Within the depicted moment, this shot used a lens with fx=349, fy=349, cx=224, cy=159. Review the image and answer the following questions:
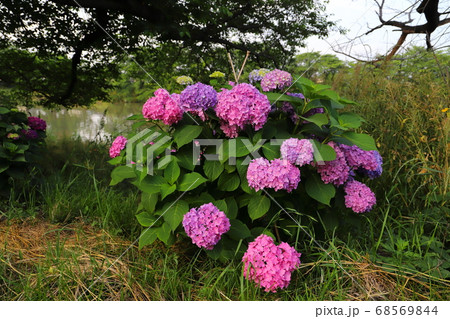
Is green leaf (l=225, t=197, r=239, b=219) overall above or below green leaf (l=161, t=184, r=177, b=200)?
below

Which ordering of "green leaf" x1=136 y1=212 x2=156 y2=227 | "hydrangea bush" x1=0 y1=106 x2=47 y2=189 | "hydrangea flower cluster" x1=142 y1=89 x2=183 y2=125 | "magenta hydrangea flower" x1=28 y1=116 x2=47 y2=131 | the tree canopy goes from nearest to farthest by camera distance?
"hydrangea flower cluster" x1=142 y1=89 x2=183 y2=125, "green leaf" x1=136 y1=212 x2=156 y2=227, "hydrangea bush" x1=0 y1=106 x2=47 y2=189, "magenta hydrangea flower" x1=28 y1=116 x2=47 y2=131, the tree canopy

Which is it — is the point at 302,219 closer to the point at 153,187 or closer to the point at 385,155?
the point at 153,187

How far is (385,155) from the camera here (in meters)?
3.66

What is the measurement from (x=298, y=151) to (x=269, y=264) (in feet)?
2.23

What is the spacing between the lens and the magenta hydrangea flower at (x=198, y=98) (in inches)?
86.1

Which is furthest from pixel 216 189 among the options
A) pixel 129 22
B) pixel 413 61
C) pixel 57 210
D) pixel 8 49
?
pixel 8 49

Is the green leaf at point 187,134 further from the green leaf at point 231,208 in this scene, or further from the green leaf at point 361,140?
the green leaf at point 361,140

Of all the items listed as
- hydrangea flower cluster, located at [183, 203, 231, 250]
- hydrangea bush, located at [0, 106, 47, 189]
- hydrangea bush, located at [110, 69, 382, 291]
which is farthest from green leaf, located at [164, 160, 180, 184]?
hydrangea bush, located at [0, 106, 47, 189]

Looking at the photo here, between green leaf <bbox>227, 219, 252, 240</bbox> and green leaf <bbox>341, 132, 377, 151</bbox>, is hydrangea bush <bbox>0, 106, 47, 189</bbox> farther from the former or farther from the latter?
green leaf <bbox>341, 132, 377, 151</bbox>

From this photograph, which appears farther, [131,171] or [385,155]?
[385,155]

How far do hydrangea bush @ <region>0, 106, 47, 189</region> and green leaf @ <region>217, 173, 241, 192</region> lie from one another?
2.20 metres

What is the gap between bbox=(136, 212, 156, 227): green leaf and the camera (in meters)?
2.35

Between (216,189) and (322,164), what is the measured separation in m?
0.75

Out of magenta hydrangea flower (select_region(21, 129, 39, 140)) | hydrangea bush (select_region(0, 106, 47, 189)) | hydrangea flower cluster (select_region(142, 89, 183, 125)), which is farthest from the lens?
magenta hydrangea flower (select_region(21, 129, 39, 140))
